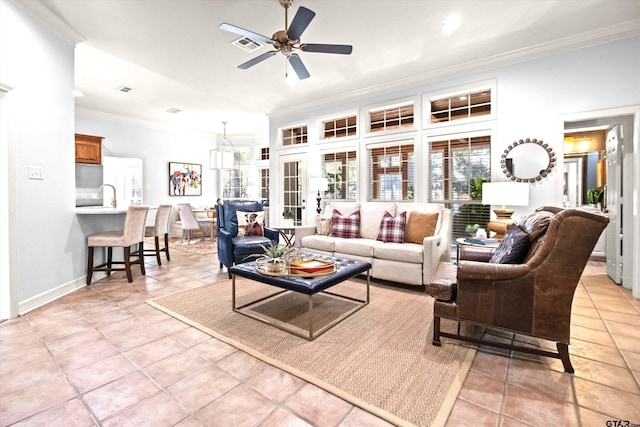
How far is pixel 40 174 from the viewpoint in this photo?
10.0ft

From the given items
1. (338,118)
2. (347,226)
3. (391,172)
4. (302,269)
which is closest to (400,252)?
(347,226)

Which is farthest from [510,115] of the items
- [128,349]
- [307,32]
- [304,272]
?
[128,349]

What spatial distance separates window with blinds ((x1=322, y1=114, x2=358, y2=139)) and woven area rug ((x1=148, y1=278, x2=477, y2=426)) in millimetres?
3305

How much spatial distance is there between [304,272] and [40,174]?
2891mm

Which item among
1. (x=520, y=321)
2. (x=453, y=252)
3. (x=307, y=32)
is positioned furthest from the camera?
(x=453, y=252)

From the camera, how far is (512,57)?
3.93 meters

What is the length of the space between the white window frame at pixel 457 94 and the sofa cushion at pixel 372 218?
1443 millimetres

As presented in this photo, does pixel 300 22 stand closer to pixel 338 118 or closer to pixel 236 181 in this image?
pixel 338 118

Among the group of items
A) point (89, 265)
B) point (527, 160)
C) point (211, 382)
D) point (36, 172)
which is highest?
point (527, 160)

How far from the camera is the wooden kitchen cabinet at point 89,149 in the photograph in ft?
20.7

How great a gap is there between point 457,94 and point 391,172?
151cm

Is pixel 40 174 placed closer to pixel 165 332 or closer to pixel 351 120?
pixel 165 332

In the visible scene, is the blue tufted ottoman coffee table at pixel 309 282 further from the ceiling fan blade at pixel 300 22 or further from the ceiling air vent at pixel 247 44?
the ceiling air vent at pixel 247 44

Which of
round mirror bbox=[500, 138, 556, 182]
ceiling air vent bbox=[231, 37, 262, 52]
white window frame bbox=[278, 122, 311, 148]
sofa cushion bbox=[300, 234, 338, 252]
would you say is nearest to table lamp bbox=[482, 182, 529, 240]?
round mirror bbox=[500, 138, 556, 182]
